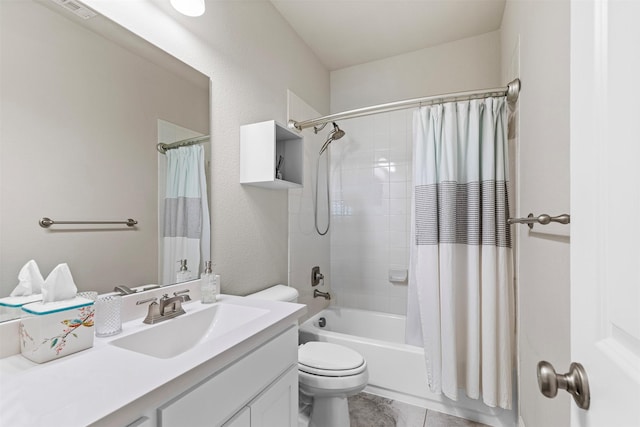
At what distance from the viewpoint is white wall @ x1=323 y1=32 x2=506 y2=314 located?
7.92 feet

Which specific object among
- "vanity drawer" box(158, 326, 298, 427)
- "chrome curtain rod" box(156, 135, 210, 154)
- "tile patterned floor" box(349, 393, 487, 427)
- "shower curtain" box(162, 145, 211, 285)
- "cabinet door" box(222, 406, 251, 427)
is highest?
"chrome curtain rod" box(156, 135, 210, 154)

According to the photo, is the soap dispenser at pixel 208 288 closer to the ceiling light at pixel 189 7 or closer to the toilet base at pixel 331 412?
the toilet base at pixel 331 412

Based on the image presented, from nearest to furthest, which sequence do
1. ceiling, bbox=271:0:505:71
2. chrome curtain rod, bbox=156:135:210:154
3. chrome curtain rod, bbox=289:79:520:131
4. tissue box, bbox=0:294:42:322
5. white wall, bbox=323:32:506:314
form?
tissue box, bbox=0:294:42:322
chrome curtain rod, bbox=156:135:210:154
chrome curtain rod, bbox=289:79:520:131
ceiling, bbox=271:0:505:71
white wall, bbox=323:32:506:314

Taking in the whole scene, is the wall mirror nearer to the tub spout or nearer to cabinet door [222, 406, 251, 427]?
cabinet door [222, 406, 251, 427]

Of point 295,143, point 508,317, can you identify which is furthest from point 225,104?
point 508,317

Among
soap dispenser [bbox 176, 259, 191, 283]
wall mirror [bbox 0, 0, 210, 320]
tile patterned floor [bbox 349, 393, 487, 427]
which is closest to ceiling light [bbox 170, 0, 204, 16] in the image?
wall mirror [bbox 0, 0, 210, 320]

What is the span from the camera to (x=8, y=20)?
78cm

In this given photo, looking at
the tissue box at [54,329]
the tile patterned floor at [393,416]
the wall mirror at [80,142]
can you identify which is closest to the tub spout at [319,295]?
the tile patterned floor at [393,416]

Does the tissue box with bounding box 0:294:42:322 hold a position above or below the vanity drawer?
above

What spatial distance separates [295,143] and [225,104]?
504 mm

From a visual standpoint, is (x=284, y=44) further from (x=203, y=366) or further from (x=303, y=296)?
(x=203, y=366)

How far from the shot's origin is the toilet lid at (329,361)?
145 cm
